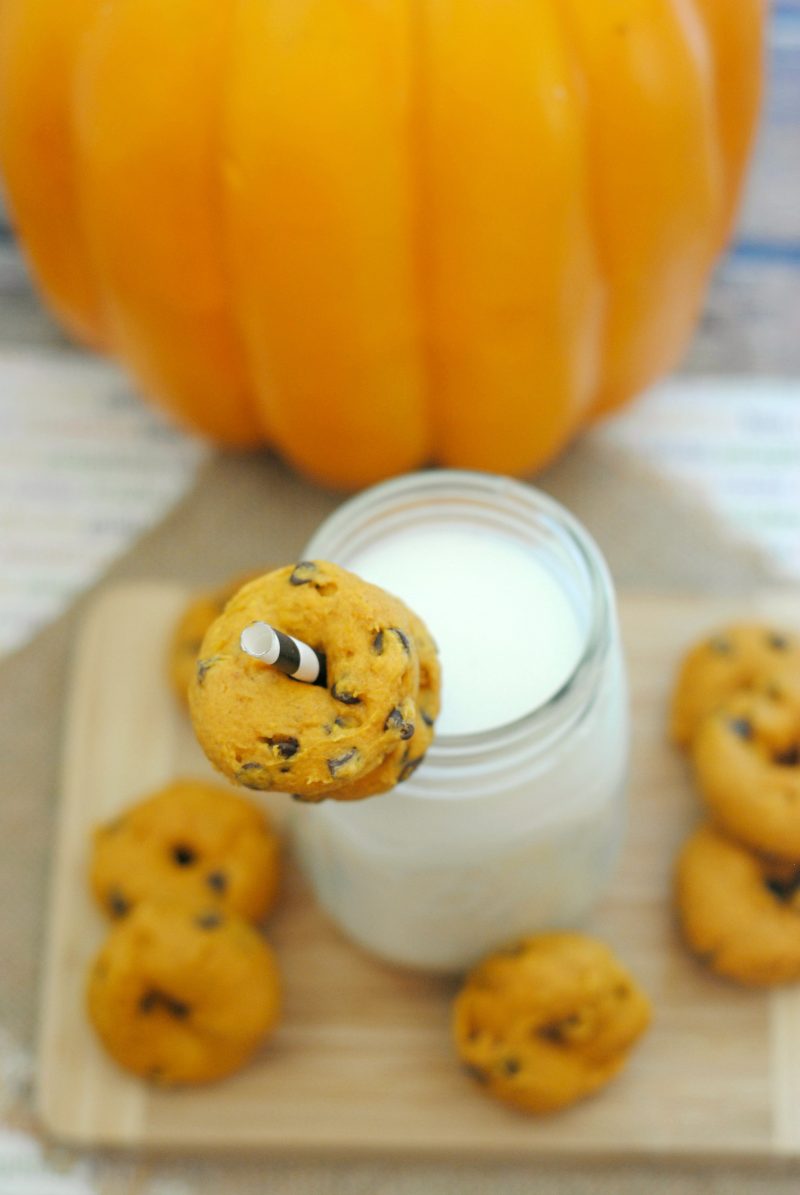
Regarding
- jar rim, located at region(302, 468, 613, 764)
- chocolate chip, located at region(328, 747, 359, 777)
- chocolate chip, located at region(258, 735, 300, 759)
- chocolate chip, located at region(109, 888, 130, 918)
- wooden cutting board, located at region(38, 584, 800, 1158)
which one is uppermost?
chocolate chip, located at region(258, 735, 300, 759)

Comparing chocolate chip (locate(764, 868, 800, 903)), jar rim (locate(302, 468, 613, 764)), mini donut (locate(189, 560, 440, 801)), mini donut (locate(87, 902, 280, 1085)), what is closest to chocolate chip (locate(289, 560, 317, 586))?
mini donut (locate(189, 560, 440, 801))

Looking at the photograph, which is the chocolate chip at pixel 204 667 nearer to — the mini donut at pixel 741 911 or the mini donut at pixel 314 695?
the mini donut at pixel 314 695

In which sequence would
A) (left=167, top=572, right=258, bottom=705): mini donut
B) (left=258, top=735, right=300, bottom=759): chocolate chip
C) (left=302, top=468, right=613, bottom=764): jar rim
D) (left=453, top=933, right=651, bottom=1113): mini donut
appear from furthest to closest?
(left=167, top=572, right=258, bottom=705): mini donut, (left=453, top=933, right=651, bottom=1113): mini donut, (left=302, top=468, right=613, bottom=764): jar rim, (left=258, top=735, right=300, bottom=759): chocolate chip

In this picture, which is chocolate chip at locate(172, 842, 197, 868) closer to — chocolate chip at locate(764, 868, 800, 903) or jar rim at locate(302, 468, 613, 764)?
jar rim at locate(302, 468, 613, 764)

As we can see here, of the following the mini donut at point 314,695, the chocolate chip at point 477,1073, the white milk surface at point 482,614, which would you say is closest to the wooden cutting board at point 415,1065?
the chocolate chip at point 477,1073

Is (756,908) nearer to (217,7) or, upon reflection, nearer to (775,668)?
(775,668)

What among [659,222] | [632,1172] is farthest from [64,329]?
[632,1172]
